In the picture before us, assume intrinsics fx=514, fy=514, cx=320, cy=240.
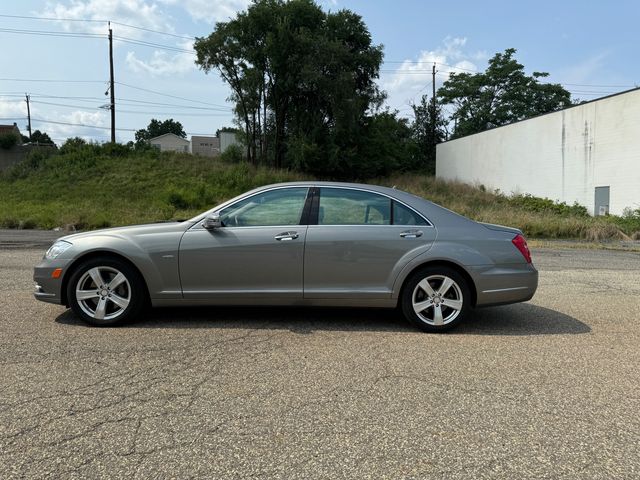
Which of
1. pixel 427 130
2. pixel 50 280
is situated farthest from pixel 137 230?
pixel 427 130

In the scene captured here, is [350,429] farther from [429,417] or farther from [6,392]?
[6,392]

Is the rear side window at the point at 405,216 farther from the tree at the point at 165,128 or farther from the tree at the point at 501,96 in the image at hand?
the tree at the point at 165,128

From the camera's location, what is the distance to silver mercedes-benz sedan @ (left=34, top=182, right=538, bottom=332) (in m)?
5.31

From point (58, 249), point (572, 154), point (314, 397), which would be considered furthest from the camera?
point (572, 154)

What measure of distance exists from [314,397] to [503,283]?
270cm

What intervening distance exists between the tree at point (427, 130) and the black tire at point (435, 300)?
158 feet

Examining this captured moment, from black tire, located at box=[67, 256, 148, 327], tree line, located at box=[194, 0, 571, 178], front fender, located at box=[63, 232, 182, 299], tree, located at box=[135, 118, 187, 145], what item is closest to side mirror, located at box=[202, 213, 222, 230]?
front fender, located at box=[63, 232, 182, 299]

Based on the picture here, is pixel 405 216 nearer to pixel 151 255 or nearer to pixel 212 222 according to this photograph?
pixel 212 222

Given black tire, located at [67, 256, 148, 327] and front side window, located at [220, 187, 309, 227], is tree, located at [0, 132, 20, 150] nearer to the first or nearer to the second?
black tire, located at [67, 256, 148, 327]

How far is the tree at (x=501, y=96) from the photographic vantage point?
5422cm

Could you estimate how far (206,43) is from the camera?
3753 centimetres

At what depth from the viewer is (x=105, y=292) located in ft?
17.6

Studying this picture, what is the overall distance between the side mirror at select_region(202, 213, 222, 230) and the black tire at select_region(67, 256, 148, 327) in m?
0.88

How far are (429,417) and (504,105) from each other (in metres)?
56.6
